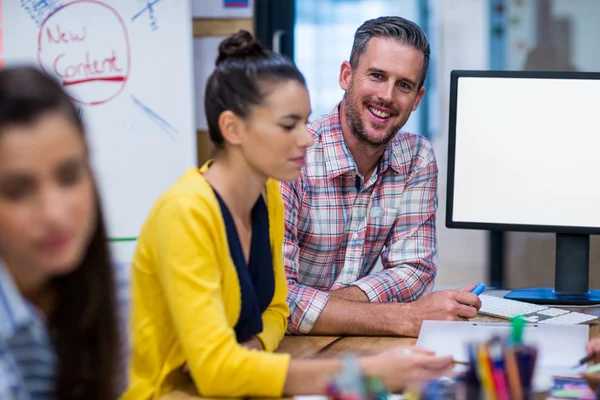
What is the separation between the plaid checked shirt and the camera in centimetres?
184

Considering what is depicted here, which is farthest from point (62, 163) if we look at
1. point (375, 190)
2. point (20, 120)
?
point (375, 190)

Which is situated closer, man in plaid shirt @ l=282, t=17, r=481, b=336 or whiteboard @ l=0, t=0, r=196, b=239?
man in plaid shirt @ l=282, t=17, r=481, b=336

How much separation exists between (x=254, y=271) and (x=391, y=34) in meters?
0.75

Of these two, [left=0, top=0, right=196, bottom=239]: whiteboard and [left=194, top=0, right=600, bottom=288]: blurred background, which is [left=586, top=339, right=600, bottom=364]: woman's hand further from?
[left=194, top=0, right=600, bottom=288]: blurred background

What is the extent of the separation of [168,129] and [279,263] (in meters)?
1.52

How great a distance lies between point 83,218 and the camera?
0.85m

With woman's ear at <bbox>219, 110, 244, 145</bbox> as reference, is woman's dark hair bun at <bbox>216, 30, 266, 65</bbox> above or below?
above

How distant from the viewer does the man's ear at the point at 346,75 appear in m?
1.97

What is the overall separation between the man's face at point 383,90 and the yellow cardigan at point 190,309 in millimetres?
631

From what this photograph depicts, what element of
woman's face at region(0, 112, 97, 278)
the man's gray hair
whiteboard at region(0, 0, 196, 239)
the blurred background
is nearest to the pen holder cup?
woman's face at region(0, 112, 97, 278)

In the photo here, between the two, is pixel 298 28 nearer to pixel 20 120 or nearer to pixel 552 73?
pixel 552 73

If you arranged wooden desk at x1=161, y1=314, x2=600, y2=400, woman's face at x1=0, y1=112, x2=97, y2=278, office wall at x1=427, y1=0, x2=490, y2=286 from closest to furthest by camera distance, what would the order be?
woman's face at x1=0, y1=112, x2=97, y2=278 < wooden desk at x1=161, y1=314, x2=600, y2=400 < office wall at x1=427, y1=0, x2=490, y2=286

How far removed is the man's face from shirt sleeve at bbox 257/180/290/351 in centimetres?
41

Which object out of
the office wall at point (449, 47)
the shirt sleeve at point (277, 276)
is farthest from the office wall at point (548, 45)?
the shirt sleeve at point (277, 276)
